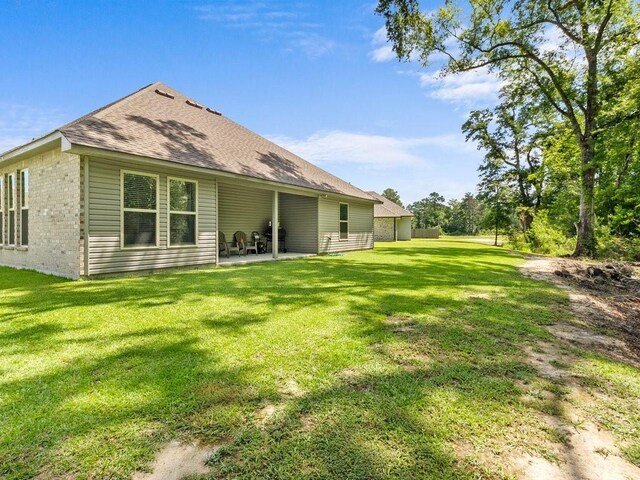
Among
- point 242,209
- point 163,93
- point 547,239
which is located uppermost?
point 163,93

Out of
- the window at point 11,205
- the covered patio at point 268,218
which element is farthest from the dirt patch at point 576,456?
the window at point 11,205

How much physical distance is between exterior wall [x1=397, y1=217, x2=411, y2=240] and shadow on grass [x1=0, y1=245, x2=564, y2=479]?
1105 inches

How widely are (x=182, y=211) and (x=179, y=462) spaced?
7.61 m

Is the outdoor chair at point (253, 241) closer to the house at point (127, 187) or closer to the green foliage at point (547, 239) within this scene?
the house at point (127, 187)

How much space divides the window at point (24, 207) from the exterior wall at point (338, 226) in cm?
940

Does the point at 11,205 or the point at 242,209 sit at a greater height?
the point at 242,209

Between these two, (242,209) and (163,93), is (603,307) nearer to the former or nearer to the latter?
(242,209)

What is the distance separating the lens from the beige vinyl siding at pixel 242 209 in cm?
1253

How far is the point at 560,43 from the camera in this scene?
14234 mm

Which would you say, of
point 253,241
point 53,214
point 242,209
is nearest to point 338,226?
point 253,241

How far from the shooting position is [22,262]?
8867mm

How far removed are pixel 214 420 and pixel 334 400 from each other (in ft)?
2.61

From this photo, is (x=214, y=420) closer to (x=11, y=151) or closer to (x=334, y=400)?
(x=334, y=400)

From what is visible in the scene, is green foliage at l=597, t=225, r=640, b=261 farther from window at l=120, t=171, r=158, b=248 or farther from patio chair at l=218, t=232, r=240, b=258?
window at l=120, t=171, r=158, b=248
